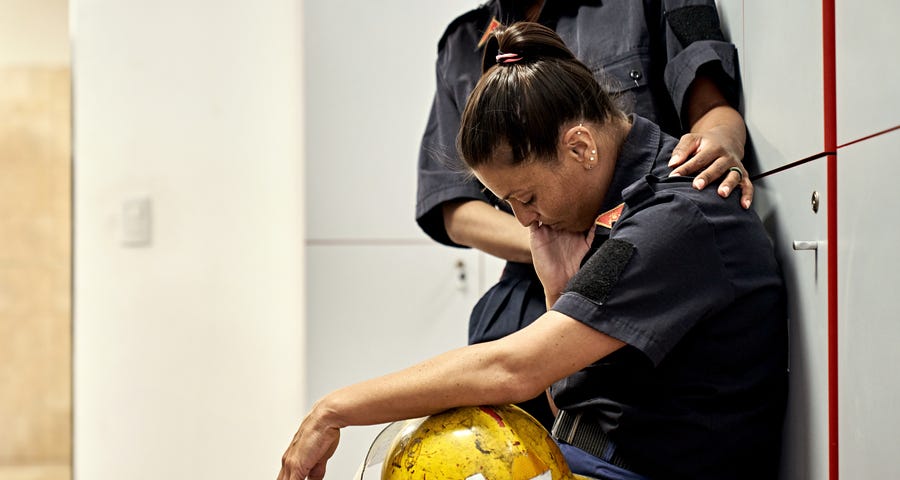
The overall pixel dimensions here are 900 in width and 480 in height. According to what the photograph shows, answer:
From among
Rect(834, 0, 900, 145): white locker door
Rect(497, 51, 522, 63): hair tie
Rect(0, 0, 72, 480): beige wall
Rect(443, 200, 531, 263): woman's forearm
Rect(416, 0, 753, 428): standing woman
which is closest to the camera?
Rect(834, 0, 900, 145): white locker door

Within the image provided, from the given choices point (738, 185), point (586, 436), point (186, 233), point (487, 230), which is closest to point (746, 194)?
point (738, 185)

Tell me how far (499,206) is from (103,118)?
5.72 ft

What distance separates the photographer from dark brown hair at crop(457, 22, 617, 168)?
1416mm

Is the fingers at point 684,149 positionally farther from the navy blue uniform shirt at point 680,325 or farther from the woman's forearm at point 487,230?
the woman's forearm at point 487,230

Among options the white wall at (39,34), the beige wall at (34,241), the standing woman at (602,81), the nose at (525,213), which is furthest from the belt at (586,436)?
the white wall at (39,34)

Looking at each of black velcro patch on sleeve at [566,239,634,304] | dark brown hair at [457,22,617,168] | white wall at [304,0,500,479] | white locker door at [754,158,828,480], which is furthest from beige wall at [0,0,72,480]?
white locker door at [754,158,828,480]

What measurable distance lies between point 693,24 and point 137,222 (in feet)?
6.78

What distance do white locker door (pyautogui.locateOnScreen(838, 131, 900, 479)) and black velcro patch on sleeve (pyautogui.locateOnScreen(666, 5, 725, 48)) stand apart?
0.54 m

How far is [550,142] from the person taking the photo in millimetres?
1420

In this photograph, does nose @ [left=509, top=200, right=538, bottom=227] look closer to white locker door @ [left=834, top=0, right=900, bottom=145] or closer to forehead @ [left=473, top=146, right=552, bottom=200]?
forehead @ [left=473, top=146, right=552, bottom=200]

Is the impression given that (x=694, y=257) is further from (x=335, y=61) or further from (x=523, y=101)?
(x=335, y=61)

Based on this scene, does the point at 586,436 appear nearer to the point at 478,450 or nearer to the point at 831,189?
the point at 478,450

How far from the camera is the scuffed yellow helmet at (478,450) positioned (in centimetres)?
Result: 130

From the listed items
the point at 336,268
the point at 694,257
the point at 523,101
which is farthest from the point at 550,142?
the point at 336,268
